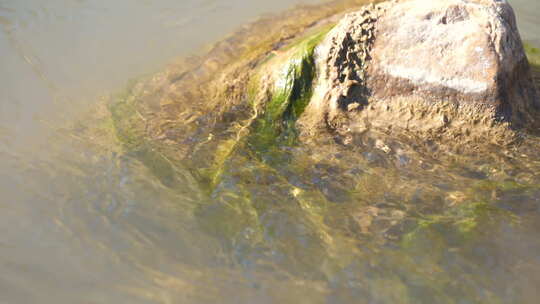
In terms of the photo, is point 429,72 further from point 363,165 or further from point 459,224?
point 459,224

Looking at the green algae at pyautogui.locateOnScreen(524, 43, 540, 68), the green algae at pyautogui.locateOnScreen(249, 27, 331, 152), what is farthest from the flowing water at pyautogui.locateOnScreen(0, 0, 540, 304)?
the green algae at pyautogui.locateOnScreen(524, 43, 540, 68)

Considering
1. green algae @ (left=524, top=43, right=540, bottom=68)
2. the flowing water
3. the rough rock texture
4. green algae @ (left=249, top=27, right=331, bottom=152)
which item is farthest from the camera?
green algae @ (left=524, top=43, right=540, bottom=68)

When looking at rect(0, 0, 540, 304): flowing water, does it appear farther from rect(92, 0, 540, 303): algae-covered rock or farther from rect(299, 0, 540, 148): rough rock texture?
rect(299, 0, 540, 148): rough rock texture

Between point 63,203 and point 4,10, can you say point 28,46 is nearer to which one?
point 4,10

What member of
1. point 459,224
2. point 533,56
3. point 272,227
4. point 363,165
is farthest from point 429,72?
point 533,56

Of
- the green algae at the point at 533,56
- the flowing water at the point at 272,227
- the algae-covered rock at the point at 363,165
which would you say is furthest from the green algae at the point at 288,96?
the green algae at the point at 533,56

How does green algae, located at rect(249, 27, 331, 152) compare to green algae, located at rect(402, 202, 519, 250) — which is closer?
green algae, located at rect(402, 202, 519, 250)
